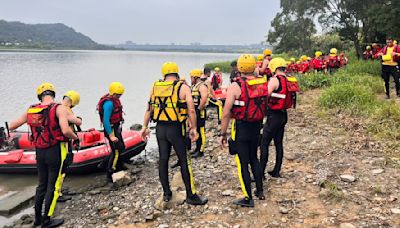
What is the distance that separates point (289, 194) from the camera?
4.77 meters

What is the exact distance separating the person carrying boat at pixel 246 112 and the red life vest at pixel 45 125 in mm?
2155

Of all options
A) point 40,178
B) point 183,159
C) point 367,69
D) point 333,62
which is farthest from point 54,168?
point 333,62

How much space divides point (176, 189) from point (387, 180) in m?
3.07

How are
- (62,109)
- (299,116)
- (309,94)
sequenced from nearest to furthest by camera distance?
1. (62,109)
2. (299,116)
3. (309,94)

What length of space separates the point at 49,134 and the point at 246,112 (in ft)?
8.27

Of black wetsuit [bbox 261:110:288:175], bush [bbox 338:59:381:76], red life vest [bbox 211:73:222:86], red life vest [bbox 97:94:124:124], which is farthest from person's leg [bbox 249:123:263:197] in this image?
bush [bbox 338:59:381:76]

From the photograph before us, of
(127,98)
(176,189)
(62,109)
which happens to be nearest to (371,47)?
(127,98)

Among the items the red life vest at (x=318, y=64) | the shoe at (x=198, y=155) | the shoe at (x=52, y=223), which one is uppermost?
the red life vest at (x=318, y=64)

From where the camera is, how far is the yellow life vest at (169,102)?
441 centimetres

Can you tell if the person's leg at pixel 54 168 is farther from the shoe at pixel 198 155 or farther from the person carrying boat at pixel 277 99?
the shoe at pixel 198 155

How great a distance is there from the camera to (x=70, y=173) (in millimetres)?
7504

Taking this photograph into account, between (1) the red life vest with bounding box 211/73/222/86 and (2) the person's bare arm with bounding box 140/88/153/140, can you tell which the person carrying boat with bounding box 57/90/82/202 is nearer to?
(2) the person's bare arm with bounding box 140/88/153/140

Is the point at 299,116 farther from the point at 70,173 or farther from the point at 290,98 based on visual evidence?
the point at 70,173

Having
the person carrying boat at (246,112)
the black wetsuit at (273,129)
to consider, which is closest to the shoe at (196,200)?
the person carrying boat at (246,112)
